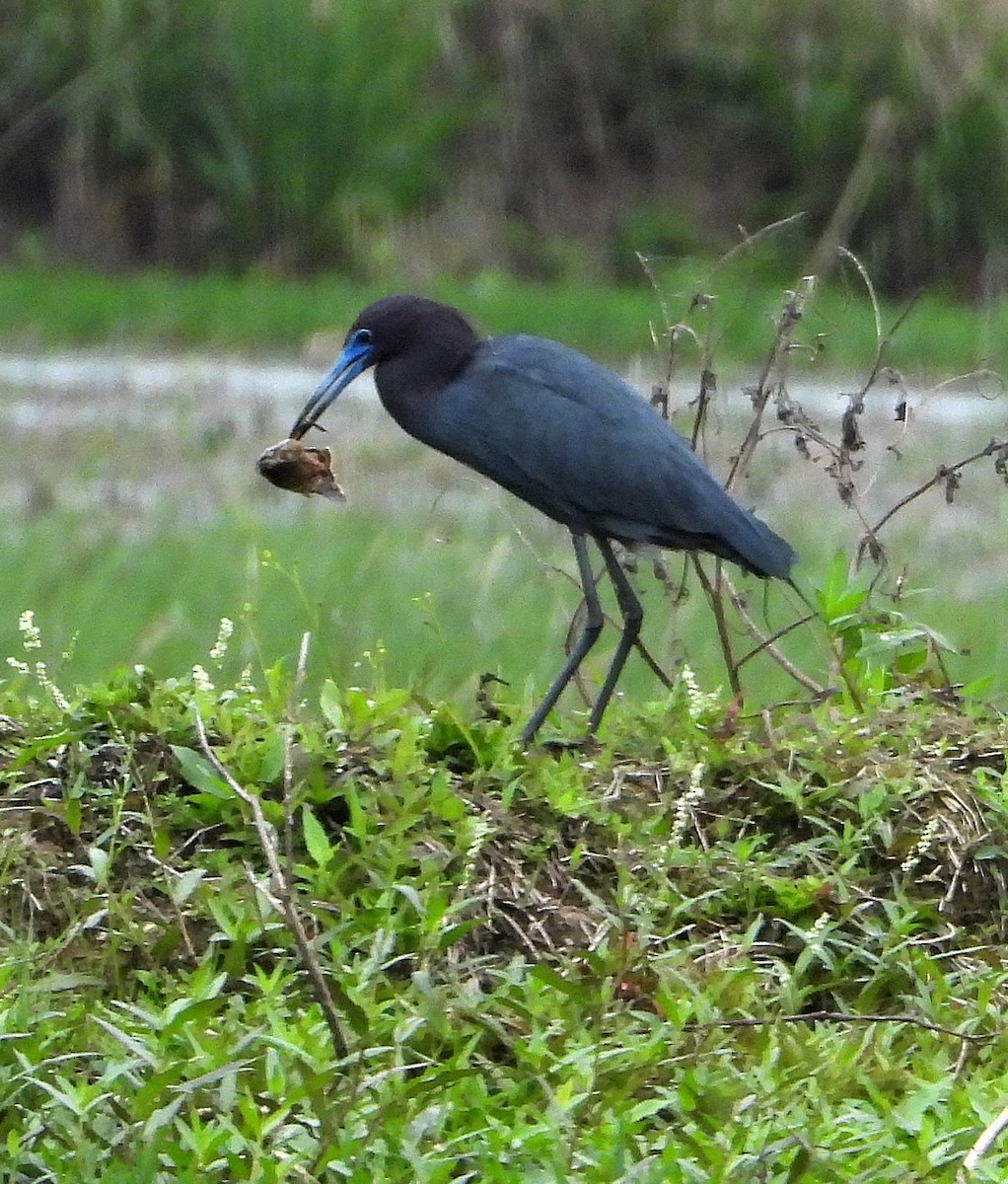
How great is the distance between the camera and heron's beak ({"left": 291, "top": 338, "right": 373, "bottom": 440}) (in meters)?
5.31

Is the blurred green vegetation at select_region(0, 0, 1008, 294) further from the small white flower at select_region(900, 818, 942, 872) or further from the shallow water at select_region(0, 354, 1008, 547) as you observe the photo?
the small white flower at select_region(900, 818, 942, 872)

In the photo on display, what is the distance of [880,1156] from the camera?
3.62 m

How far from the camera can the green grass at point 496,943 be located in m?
3.59

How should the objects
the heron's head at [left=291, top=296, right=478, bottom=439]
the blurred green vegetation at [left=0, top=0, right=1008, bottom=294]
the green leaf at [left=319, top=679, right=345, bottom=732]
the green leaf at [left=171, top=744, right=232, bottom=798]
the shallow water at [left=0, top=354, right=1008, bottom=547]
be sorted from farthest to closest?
the blurred green vegetation at [left=0, top=0, right=1008, bottom=294]
the shallow water at [left=0, top=354, right=1008, bottom=547]
the heron's head at [left=291, top=296, right=478, bottom=439]
the green leaf at [left=319, top=679, right=345, bottom=732]
the green leaf at [left=171, top=744, right=232, bottom=798]

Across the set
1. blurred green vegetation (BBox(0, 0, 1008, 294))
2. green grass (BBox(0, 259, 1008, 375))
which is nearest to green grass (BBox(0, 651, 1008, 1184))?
green grass (BBox(0, 259, 1008, 375))

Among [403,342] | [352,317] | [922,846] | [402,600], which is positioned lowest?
[352,317]

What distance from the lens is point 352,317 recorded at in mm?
12656

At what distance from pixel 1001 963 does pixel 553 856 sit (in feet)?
2.56

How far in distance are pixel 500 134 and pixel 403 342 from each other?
32.3ft

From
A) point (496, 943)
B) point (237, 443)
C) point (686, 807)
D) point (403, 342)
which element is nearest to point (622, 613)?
point (403, 342)

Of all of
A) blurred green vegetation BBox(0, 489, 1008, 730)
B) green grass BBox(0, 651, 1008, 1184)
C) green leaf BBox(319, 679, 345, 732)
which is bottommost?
blurred green vegetation BBox(0, 489, 1008, 730)

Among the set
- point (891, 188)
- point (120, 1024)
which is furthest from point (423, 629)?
point (891, 188)

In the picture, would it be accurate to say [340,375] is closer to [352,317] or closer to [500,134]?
[352,317]

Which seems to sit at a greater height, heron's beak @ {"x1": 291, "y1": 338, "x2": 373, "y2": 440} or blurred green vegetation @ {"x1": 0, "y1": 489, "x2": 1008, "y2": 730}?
heron's beak @ {"x1": 291, "y1": 338, "x2": 373, "y2": 440}
